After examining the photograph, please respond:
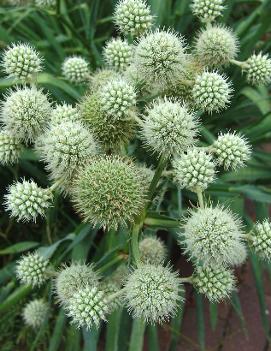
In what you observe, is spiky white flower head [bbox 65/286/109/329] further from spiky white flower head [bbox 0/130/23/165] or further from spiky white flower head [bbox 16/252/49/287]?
spiky white flower head [bbox 0/130/23/165]

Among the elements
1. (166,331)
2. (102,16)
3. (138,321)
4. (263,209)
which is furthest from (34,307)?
(102,16)

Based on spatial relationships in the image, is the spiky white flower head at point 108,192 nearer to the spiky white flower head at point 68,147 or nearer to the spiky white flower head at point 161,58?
the spiky white flower head at point 68,147

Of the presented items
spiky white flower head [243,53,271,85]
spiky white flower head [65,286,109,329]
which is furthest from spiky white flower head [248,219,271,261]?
spiky white flower head [243,53,271,85]

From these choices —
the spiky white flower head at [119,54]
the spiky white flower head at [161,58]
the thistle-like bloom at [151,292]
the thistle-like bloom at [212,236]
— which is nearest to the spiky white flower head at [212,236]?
the thistle-like bloom at [212,236]

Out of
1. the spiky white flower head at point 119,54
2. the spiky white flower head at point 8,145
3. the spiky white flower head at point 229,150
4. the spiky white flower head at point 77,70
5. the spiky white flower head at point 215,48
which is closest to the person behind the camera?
the spiky white flower head at point 229,150

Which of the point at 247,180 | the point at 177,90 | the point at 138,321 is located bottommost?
the point at 138,321

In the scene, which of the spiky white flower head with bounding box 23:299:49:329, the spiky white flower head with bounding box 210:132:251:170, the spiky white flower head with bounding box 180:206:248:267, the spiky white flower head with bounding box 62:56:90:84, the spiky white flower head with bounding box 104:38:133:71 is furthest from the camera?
the spiky white flower head with bounding box 23:299:49:329

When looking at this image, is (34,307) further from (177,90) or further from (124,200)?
(177,90)
